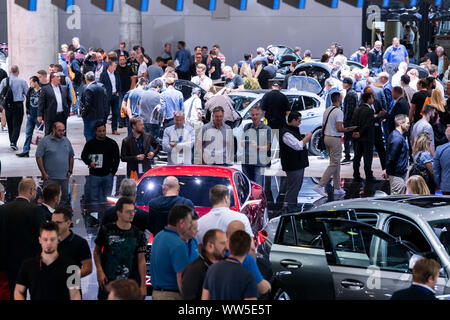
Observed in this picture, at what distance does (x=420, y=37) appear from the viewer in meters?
37.7

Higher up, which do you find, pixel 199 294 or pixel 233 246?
pixel 233 246

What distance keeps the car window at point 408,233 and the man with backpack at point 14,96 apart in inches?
514

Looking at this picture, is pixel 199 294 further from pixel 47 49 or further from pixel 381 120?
pixel 47 49

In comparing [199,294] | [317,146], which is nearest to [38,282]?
[199,294]

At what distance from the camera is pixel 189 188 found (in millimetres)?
11320

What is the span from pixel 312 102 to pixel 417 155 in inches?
319

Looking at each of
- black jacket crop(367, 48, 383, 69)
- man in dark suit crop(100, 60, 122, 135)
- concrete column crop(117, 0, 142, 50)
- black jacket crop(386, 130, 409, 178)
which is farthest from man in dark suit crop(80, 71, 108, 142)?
concrete column crop(117, 0, 142, 50)

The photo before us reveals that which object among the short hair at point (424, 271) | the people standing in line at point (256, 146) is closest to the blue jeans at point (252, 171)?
the people standing in line at point (256, 146)

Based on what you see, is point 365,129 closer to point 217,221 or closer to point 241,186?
point 241,186

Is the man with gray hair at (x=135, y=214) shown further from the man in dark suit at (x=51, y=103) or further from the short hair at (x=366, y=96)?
the man in dark suit at (x=51, y=103)

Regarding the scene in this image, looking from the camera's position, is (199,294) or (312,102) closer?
(199,294)

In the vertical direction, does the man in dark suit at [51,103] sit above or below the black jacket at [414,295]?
above

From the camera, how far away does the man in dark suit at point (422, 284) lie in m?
6.20

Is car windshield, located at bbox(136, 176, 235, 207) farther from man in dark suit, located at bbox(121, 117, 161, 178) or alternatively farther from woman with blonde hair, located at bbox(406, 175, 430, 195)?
man in dark suit, located at bbox(121, 117, 161, 178)
